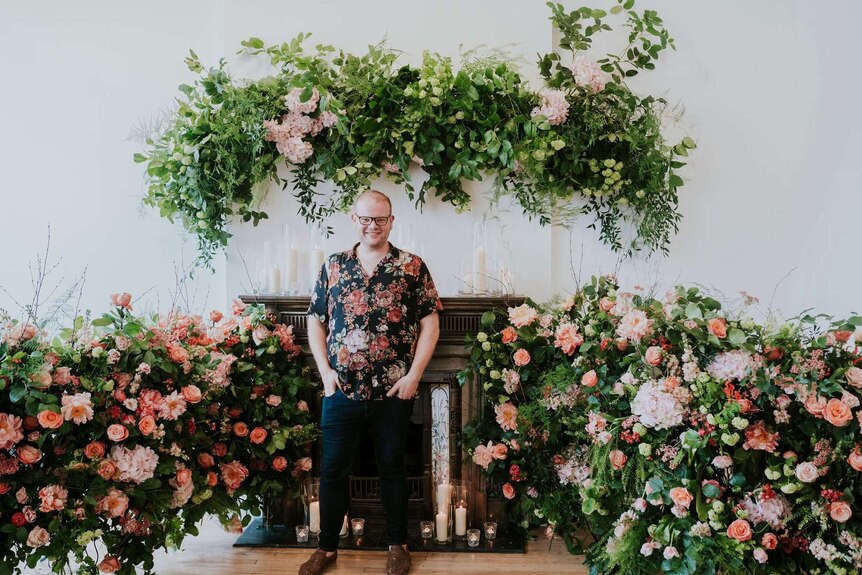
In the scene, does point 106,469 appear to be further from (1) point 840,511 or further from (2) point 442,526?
(1) point 840,511

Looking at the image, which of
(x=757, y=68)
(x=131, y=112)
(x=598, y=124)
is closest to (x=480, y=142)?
(x=598, y=124)

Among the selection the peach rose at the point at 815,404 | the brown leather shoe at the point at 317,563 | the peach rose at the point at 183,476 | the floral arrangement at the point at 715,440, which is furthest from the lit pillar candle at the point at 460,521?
the peach rose at the point at 815,404

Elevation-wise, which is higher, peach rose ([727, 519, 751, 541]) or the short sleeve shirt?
the short sleeve shirt

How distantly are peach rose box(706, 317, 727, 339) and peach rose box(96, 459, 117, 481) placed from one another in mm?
1995

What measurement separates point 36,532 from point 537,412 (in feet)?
6.08

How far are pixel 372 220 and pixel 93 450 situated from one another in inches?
49.9

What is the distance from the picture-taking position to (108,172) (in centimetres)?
364

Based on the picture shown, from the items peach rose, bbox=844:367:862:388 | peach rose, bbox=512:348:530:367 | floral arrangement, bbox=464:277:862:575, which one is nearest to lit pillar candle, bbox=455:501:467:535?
floral arrangement, bbox=464:277:862:575

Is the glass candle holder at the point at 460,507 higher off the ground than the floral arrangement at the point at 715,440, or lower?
lower

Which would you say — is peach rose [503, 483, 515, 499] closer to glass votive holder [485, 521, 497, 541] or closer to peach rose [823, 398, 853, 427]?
glass votive holder [485, 521, 497, 541]

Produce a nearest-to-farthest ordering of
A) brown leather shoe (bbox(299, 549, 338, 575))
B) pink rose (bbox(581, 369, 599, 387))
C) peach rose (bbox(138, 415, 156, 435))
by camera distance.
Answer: peach rose (bbox(138, 415, 156, 435)) < pink rose (bbox(581, 369, 599, 387)) < brown leather shoe (bbox(299, 549, 338, 575))

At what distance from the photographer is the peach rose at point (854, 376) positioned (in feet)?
6.87

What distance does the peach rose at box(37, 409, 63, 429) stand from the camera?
2.21 meters

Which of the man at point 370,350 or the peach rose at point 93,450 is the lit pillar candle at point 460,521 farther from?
the peach rose at point 93,450
